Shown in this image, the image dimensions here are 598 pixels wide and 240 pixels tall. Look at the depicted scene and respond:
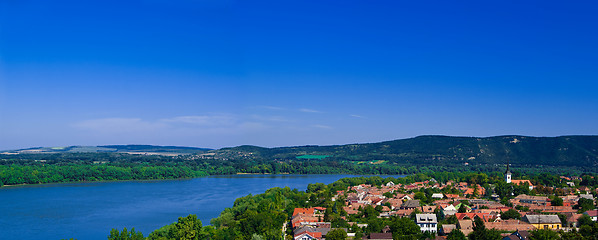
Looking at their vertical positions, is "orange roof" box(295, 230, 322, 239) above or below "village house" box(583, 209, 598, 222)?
below

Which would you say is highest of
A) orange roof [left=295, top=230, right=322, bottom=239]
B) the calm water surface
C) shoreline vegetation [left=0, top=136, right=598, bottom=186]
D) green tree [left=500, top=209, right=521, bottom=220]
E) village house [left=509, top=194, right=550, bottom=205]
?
shoreline vegetation [left=0, top=136, right=598, bottom=186]

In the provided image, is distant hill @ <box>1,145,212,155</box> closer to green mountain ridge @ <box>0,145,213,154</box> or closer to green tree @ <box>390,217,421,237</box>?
green mountain ridge @ <box>0,145,213,154</box>

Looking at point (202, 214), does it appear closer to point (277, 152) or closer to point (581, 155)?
point (581, 155)

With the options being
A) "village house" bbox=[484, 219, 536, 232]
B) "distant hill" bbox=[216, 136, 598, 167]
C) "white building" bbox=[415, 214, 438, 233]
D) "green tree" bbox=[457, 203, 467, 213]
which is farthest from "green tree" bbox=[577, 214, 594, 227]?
"distant hill" bbox=[216, 136, 598, 167]

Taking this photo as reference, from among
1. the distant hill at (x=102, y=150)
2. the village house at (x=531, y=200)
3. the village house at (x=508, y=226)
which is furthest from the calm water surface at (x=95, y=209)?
the distant hill at (x=102, y=150)

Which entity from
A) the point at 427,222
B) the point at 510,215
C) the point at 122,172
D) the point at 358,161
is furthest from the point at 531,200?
the point at 358,161

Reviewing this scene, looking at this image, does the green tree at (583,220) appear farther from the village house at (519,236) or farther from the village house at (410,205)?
the village house at (410,205)

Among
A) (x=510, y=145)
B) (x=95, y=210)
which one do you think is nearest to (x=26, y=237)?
(x=95, y=210)
